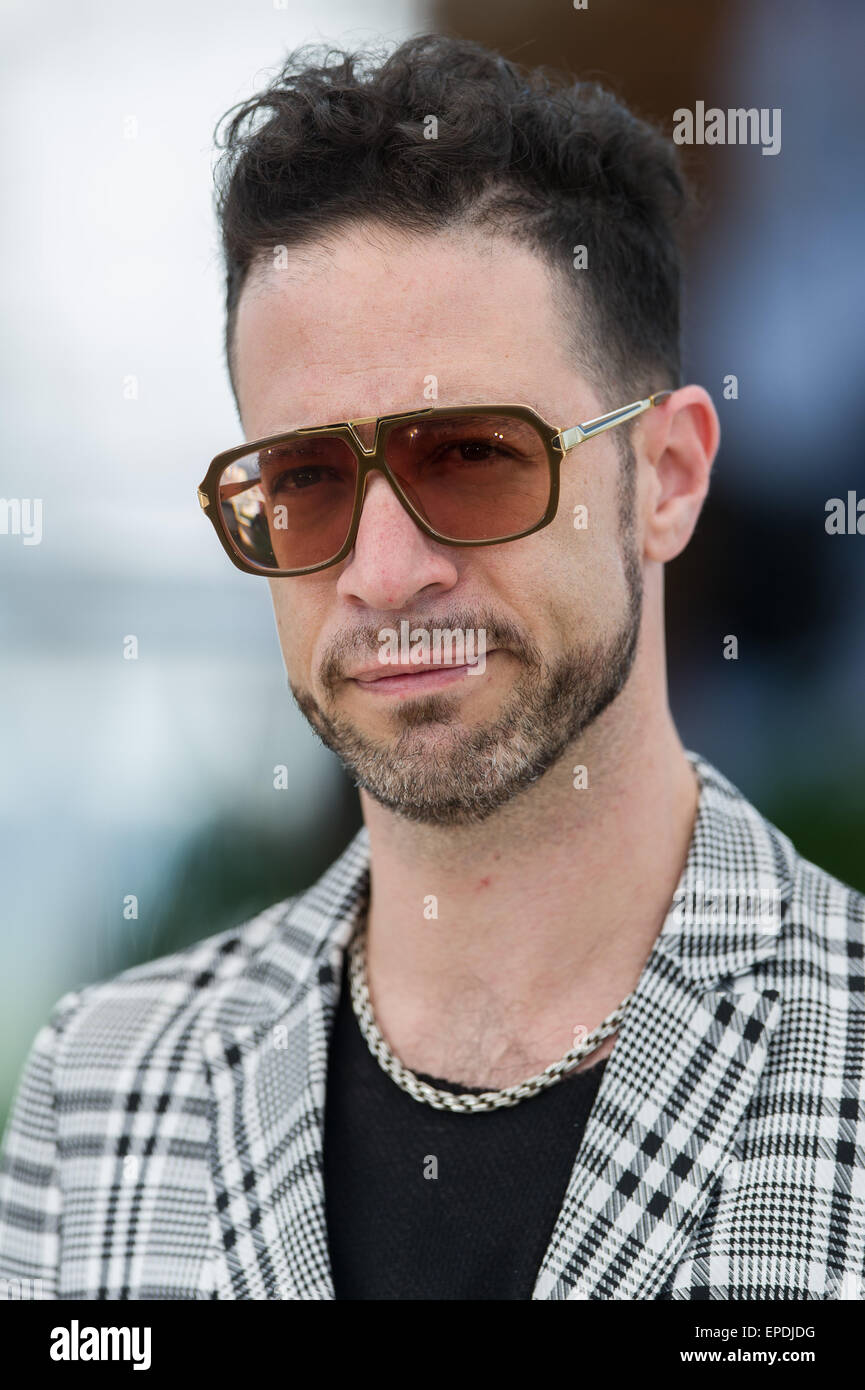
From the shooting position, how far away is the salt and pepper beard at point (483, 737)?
1595 mm

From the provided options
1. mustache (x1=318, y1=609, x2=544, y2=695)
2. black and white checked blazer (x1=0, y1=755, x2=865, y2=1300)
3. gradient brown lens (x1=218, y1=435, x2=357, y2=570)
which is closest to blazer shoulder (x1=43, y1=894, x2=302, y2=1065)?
black and white checked blazer (x1=0, y1=755, x2=865, y2=1300)

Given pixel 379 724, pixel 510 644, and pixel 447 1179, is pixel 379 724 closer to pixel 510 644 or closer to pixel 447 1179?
pixel 510 644

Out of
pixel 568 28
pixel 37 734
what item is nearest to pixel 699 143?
pixel 568 28

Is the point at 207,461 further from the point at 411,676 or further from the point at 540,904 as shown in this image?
the point at 540,904

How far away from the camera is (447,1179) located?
1599mm

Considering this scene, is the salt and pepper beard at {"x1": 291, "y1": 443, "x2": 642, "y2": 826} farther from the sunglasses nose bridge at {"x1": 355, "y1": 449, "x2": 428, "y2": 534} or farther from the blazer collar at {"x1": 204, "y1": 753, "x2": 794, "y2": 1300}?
the blazer collar at {"x1": 204, "y1": 753, "x2": 794, "y2": 1300}

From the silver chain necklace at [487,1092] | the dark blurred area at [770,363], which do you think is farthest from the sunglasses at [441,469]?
the dark blurred area at [770,363]

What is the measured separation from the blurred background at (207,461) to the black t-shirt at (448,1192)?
1010mm

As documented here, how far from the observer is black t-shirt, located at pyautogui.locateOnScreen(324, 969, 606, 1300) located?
1537 mm

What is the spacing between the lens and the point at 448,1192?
1591mm

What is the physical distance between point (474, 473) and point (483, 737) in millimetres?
364

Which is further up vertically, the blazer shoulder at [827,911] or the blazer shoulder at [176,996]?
the blazer shoulder at [827,911]

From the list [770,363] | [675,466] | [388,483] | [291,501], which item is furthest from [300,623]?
[770,363]

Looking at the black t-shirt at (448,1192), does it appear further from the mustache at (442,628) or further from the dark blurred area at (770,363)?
the dark blurred area at (770,363)
